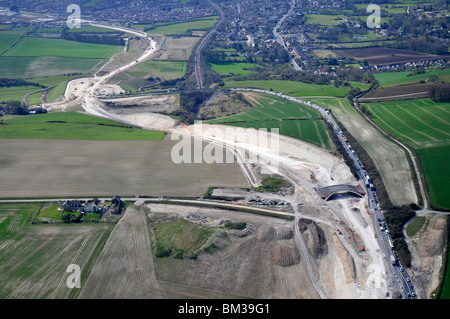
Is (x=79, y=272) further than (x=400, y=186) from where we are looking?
No

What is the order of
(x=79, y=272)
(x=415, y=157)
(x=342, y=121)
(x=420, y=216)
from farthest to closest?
(x=342, y=121) < (x=415, y=157) < (x=420, y=216) < (x=79, y=272)

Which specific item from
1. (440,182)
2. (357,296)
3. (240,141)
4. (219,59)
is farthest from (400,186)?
(219,59)

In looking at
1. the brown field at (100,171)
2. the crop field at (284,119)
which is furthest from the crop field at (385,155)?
the brown field at (100,171)

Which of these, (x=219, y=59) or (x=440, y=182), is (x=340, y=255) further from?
(x=219, y=59)

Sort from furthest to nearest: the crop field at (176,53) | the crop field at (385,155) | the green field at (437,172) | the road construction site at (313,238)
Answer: the crop field at (176,53), the crop field at (385,155), the green field at (437,172), the road construction site at (313,238)

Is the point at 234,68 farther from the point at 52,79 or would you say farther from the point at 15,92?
the point at 15,92

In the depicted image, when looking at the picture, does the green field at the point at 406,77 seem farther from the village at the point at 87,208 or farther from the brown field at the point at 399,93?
the village at the point at 87,208
